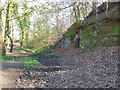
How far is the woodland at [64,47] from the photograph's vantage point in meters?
10.1

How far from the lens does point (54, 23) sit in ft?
107

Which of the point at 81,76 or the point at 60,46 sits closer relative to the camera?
the point at 81,76

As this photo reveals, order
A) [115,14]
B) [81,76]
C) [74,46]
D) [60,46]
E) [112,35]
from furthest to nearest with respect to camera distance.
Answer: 1. [60,46]
2. [74,46]
3. [115,14]
4. [112,35]
5. [81,76]

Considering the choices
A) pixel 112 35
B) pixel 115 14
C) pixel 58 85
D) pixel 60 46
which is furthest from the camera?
pixel 60 46

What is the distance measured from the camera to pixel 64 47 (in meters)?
26.0

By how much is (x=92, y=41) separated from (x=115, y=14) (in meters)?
3.77

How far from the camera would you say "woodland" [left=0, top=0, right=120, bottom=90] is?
397 inches

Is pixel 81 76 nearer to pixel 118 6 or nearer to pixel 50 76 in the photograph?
pixel 50 76

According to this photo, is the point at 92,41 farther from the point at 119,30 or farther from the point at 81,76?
the point at 81,76

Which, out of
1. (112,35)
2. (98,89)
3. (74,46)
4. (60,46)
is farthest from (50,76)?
(60,46)

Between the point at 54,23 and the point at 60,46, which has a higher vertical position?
the point at 54,23

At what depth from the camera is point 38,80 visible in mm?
Result: 10695

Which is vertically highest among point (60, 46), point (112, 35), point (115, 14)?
point (115, 14)

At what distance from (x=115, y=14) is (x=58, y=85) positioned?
14312mm
